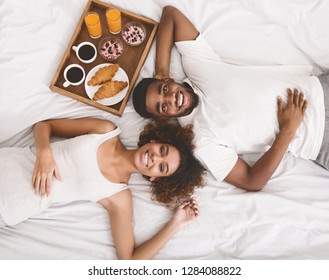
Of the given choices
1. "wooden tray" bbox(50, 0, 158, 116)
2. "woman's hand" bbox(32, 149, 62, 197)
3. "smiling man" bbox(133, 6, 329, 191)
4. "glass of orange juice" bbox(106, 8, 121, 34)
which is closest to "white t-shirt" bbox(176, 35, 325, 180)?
"smiling man" bbox(133, 6, 329, 191)

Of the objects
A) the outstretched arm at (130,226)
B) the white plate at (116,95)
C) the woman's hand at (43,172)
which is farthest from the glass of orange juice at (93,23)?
the outstretched arm at (130,226)

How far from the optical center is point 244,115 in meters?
1.32

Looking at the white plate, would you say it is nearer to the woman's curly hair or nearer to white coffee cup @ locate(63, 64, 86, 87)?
white coffee cup @ locate(63, 64, 86, 87)

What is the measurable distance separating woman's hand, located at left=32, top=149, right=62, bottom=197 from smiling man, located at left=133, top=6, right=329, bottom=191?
0.38 meters

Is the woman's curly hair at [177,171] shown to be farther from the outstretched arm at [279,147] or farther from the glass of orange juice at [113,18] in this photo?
the glass of orange juice at [113,18]

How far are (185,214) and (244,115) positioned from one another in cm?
43

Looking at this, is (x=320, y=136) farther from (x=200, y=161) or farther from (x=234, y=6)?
(x=234, y=6)

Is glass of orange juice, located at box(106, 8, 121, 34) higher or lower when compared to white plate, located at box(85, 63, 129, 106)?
higher

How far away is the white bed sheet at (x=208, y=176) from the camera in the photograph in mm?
1316

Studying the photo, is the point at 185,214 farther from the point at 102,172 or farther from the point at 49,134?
the point at 49,134

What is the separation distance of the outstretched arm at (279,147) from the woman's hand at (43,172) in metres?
0.67

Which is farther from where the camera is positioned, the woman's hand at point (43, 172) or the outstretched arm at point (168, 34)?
the outstretched arm at point (168, 34)

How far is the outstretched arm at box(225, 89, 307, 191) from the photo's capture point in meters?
1.31

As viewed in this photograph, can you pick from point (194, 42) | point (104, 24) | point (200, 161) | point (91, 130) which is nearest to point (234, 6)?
point (194, 42)
